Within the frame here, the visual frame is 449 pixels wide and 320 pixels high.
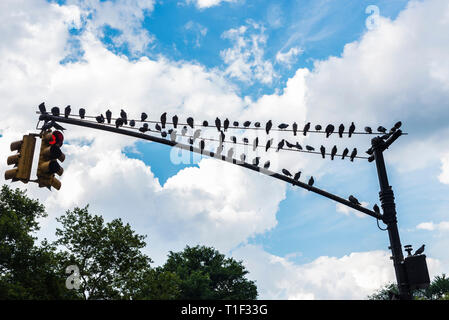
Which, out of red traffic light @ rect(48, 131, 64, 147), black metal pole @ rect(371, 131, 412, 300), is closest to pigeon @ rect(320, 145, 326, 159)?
black metal pole @ rect(371, 131, 412, 300)

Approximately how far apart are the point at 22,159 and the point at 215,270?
1964 inches

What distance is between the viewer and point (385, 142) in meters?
9.89

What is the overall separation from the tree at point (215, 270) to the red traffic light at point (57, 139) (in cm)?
4564

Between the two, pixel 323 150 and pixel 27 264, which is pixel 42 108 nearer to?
pixel 323 150

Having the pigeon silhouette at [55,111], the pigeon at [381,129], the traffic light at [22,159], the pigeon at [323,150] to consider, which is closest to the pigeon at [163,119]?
the pigeon silhouette at [55,111]

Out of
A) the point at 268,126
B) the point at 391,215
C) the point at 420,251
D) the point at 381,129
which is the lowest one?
the point at 420,251

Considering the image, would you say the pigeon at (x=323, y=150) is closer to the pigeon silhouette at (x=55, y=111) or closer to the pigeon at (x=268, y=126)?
the pigeon at (x=268, y=126)

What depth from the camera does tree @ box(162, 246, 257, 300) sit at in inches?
2076

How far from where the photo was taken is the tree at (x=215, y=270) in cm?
5272

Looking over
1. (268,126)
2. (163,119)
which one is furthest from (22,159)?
(268,126)

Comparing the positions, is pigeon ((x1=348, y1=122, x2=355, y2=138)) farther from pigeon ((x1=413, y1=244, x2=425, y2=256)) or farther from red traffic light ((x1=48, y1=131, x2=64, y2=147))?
red traffic light ((x1=48, y1=131, x2=64, y2=147))

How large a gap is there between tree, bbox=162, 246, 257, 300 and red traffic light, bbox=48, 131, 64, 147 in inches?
1797

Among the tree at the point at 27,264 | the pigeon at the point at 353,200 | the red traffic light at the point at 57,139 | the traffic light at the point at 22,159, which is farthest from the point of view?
the tree at the point at 27,264

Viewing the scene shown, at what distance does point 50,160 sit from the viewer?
733 cm
